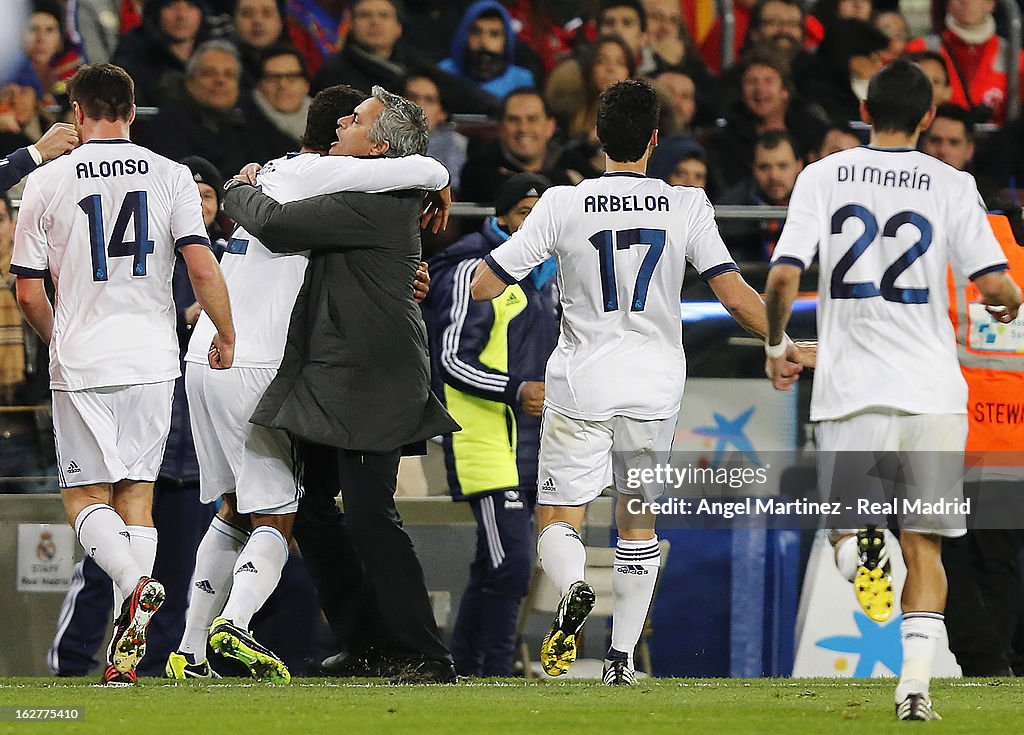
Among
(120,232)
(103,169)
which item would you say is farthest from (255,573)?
(103,169)

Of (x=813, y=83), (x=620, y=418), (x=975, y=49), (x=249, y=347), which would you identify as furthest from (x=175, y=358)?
(x=975, y=49)

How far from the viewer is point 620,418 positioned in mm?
6941

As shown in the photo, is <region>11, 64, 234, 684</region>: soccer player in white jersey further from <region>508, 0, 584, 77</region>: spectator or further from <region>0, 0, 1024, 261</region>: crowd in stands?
<region>508, 0, 584, 77</region>: spectator

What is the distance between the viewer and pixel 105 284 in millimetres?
6891

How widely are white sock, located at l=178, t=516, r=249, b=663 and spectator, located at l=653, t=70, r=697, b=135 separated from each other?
4.53 metres

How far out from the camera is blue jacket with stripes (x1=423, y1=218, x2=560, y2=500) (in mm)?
8422

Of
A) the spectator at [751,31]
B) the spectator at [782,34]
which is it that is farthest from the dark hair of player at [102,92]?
the spectator at [751,31]

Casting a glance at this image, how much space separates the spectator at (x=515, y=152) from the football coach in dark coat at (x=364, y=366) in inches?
130

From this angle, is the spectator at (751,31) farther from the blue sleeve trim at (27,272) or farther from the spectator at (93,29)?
the blue sleeve trim at (27,272)

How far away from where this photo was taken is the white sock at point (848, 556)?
6109mm

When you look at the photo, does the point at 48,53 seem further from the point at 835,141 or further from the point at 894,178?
the point at 894,178

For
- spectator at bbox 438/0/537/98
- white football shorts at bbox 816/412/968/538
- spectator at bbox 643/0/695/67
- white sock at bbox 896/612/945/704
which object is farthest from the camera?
spectator at bbox 643/0/695/67

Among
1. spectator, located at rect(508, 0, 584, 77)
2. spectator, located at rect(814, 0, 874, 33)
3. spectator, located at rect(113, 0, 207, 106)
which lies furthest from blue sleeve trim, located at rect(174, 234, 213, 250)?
spectator, located at rect(814, 0, 874, 33)

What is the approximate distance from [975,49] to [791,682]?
6476mm
